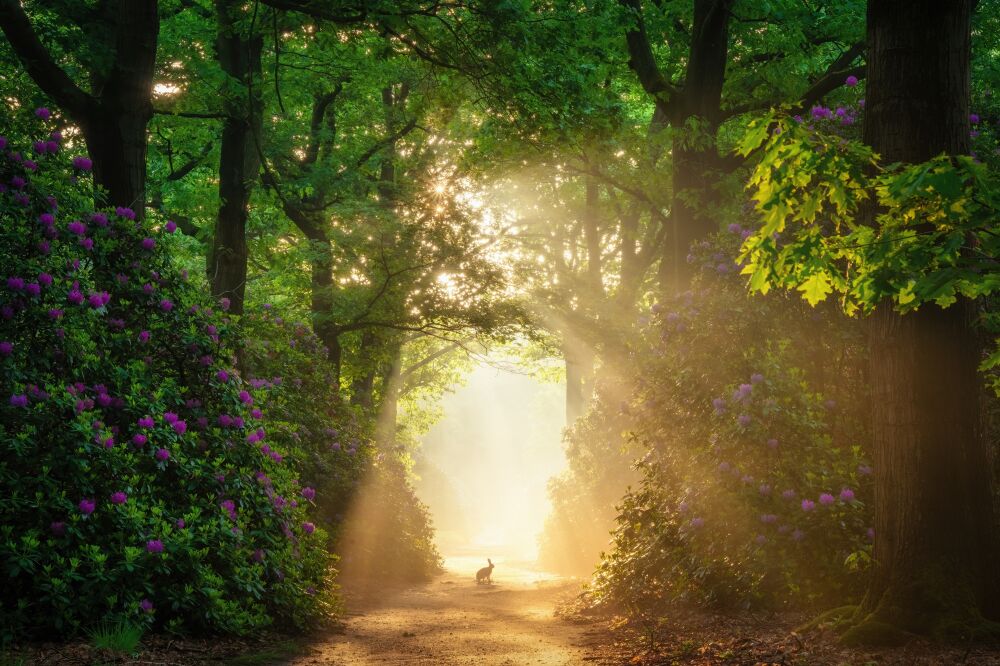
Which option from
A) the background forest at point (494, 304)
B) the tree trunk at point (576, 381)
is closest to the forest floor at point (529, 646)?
the background forest at point (494, 304)

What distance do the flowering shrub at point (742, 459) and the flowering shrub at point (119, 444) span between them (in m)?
4.00

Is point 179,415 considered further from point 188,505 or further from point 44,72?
point 44,72

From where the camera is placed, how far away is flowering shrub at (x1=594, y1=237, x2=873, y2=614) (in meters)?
7.45

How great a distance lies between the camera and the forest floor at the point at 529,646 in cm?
548

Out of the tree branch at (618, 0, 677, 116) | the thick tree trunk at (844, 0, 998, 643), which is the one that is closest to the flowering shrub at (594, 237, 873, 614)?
the thick tree trunk at (844, 0, 998, 643)

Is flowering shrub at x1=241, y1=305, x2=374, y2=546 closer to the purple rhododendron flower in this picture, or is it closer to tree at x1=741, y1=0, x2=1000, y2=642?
the purple rhododendron flower

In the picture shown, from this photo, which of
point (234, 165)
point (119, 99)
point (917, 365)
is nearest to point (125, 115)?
point (119, 99)

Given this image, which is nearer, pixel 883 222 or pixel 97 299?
pixel 883 222

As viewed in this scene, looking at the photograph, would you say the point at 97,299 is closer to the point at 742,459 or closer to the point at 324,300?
the point at 742,459

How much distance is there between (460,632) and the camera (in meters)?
9.15

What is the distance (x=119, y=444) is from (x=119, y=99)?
464 cm

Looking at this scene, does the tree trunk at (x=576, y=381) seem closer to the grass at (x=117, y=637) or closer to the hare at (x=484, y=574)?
the hare at (x=484, y=574)

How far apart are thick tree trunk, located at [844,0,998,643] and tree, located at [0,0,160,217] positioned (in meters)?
7.75

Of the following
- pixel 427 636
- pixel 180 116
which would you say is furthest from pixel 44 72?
pixel 427 636
